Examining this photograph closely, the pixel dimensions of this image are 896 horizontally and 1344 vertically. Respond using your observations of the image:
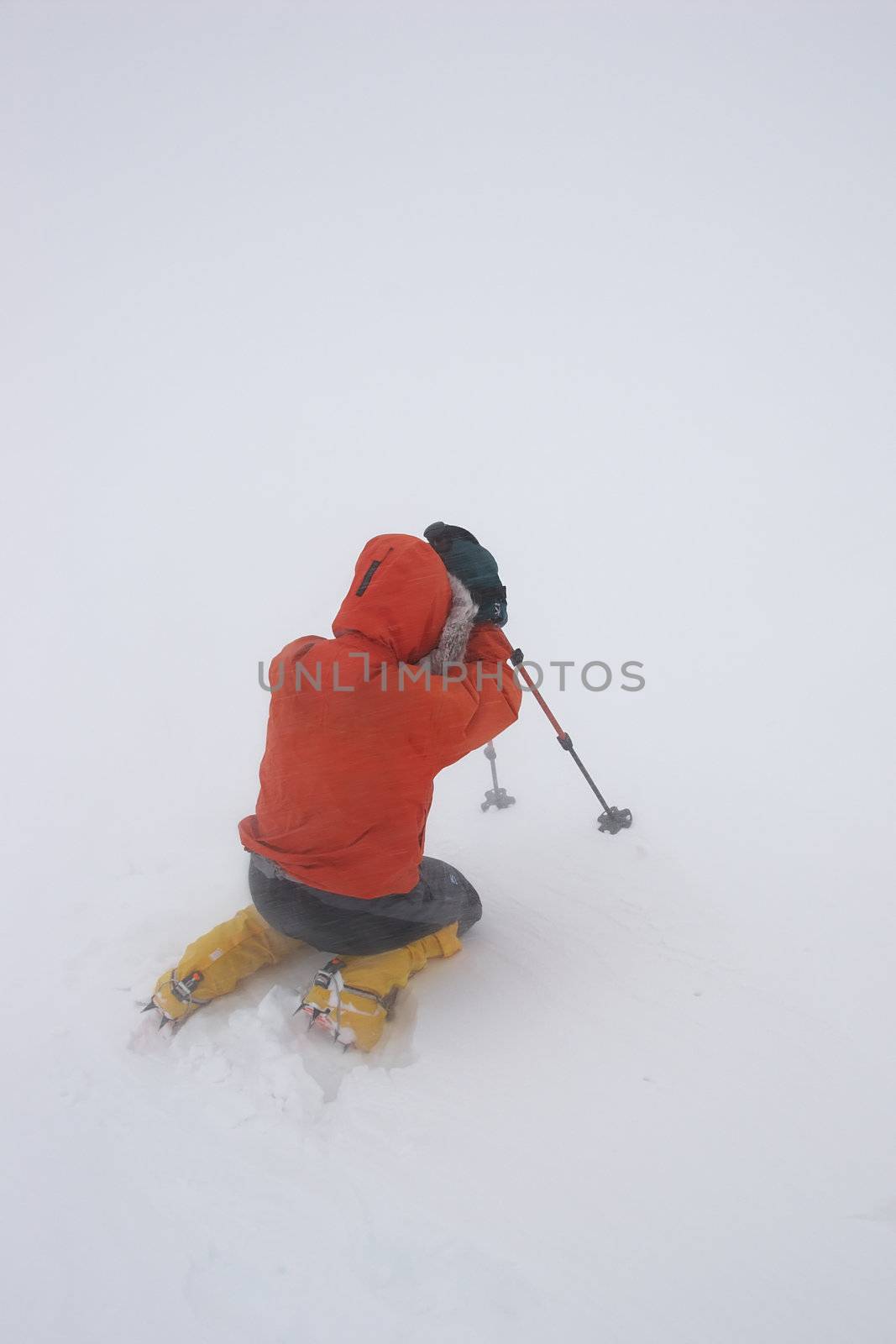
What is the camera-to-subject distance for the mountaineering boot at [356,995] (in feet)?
8.43

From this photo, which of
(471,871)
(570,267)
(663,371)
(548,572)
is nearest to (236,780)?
(471,871)

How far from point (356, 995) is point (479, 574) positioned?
1561 mm

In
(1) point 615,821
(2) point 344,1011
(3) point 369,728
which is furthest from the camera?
(1) point 615,821

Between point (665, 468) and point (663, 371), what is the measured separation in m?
15.2

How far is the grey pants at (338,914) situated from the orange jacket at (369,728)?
67 millimetres

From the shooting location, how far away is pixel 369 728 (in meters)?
2.43

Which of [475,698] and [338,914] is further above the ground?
[475,698]

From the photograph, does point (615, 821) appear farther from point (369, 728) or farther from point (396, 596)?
point (396, 596)

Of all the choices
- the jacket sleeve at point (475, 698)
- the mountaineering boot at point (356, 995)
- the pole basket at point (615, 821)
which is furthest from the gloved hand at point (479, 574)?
the pole basket at point (615, 821)

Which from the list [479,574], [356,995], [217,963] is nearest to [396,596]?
[479,574]

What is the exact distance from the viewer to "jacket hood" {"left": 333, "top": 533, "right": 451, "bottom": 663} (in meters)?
2.47

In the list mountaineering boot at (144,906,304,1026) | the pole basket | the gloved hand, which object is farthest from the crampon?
the pole basket

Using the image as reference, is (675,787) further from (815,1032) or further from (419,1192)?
(419,1192)

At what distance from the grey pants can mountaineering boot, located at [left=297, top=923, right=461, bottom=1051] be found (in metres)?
0.05
